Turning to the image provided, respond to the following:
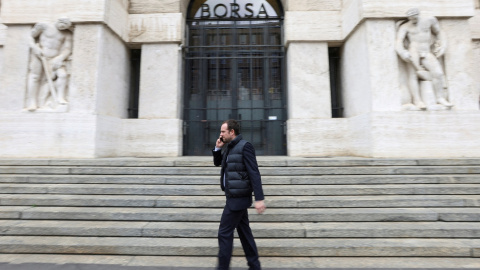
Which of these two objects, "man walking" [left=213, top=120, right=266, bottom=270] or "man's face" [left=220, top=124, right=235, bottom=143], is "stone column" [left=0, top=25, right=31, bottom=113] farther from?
"man walking" [left=213, top=120, right=266, bottom=270]

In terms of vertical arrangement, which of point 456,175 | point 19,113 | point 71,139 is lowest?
point 456,175

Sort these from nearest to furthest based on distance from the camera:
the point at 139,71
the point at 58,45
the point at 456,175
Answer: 1. the point at 456,175
2. the point at 58,45
3. the point at 139,71

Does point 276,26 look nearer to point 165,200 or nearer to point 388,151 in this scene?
point 388,151

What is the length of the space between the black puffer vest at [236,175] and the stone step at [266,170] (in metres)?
2.67

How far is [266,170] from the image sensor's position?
555cm

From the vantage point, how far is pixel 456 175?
5.27m

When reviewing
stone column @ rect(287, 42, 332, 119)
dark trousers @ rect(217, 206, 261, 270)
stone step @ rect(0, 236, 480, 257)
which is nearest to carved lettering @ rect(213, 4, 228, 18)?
stone column @ rect(287, 42, 332, 119)

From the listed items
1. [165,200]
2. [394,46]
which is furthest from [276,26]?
[165,200]

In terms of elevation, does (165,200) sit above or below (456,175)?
below

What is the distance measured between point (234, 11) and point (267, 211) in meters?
7.60

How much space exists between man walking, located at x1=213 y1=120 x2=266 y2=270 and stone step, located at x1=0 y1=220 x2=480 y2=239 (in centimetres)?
103

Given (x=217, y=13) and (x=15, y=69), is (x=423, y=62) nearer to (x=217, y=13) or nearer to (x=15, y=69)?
(x=217, y=13)

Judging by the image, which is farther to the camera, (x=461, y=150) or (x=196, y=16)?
(x=196, y=16)

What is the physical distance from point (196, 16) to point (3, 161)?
23.6 ft
